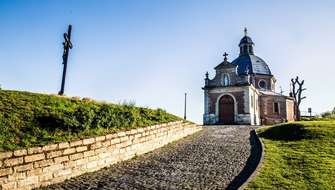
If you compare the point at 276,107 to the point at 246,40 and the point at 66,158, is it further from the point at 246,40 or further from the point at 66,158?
the point at 66,158

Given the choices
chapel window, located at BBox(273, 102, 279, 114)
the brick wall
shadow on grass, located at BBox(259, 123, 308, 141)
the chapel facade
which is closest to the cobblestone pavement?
the brick wall

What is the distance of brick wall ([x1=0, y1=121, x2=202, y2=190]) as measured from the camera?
630cm

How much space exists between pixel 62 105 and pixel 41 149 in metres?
3.49

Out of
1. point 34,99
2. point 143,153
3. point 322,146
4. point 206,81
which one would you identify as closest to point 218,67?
point 206,81

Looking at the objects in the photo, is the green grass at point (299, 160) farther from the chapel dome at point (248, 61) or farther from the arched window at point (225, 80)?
the chapel dome at point (248, 61)

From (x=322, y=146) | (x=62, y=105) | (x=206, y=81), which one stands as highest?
(x=206, y=81)

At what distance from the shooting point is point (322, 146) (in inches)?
474

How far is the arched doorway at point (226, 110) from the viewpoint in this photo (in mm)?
29484

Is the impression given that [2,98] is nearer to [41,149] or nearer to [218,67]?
[41,149]

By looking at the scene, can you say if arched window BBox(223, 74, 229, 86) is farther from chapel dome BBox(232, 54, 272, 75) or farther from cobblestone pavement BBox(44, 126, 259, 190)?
cobblestone pavement BBox(44, 126, 259, 190)

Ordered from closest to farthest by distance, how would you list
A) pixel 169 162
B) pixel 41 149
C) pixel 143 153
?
pixel 41 149
pixel 169 162
pixel 143 153

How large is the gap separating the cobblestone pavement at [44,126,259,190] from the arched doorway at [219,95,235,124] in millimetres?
17200

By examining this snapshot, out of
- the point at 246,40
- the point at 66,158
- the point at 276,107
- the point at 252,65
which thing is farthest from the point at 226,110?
the point at 66,158

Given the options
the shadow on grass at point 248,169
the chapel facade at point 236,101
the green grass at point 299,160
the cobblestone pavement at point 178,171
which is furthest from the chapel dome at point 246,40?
the cobblestone pavement at point 178,171
